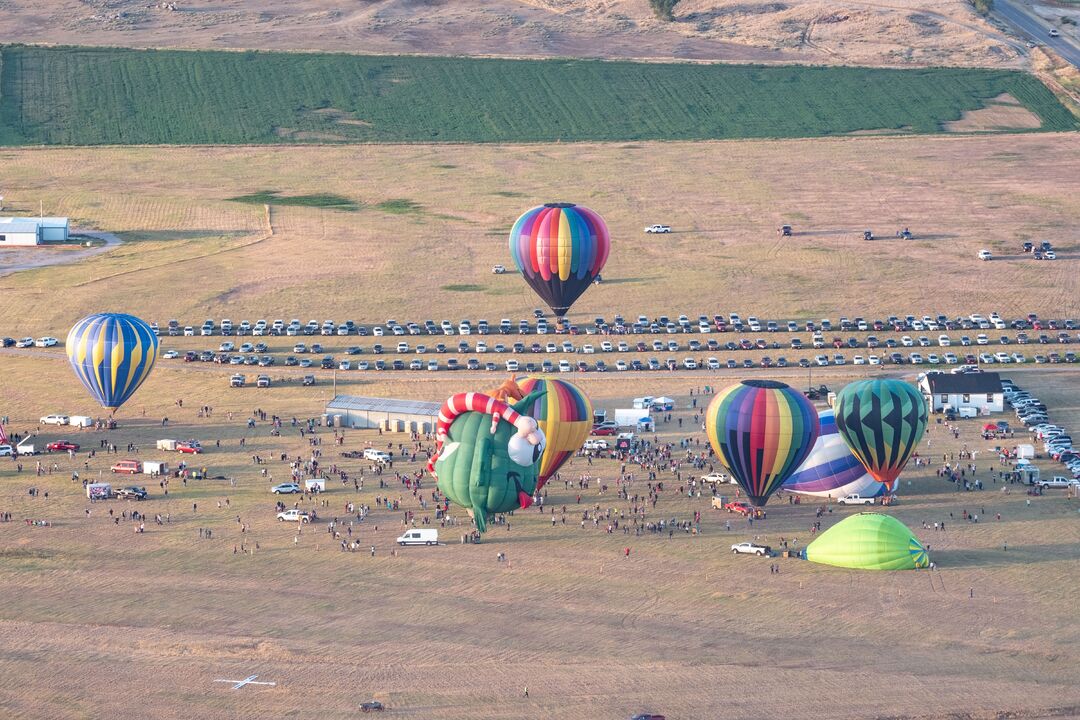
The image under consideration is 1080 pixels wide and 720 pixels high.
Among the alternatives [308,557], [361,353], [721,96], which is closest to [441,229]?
[361,353]

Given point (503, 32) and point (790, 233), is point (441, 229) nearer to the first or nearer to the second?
point (790, 233)

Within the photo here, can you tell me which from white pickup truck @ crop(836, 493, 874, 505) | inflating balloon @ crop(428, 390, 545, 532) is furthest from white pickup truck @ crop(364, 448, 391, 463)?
white pickup truck @ crop(836, 493, 874, 505)

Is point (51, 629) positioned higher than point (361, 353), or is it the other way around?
point (361, 353)

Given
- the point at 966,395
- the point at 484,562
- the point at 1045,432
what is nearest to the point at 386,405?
the point at 484,562

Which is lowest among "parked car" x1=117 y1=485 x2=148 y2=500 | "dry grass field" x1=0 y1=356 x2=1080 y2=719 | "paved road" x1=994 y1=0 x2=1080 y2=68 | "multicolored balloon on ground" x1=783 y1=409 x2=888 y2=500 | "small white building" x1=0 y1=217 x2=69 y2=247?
"dry grass field" x1=0 y1=356 x2=1080 y2=719

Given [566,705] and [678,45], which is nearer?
[566,705]

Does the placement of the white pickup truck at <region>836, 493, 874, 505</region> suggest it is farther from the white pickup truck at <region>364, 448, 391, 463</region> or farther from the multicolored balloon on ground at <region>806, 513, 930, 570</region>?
the white pickup truck at <region>364, 448, 391, 463</region>
